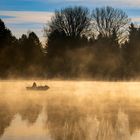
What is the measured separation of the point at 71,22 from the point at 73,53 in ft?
27.3

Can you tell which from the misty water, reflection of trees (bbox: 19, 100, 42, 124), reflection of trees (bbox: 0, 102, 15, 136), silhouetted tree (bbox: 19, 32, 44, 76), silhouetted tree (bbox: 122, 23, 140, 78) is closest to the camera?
the misty water

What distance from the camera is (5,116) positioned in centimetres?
2089

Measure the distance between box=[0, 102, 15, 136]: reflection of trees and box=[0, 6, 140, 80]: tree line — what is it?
A: 121 feet

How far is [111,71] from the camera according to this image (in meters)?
64.2

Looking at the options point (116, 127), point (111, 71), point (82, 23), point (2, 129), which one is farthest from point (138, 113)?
point (82, 23)

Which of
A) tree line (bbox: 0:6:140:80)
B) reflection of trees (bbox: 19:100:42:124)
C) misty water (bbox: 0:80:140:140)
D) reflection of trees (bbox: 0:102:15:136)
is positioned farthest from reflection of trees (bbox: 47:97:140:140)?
tree line (bbox: 0:6:140:80)

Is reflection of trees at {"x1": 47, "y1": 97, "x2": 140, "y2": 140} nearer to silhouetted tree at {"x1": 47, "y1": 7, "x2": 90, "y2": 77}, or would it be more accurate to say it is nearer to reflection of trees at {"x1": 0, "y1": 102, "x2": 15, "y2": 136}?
reflection of trees at {"x1": 0, "y1": 102, "x2": 15, "y2": 136}

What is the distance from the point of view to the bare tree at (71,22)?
76.5m

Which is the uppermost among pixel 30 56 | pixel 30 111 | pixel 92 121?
pixel 30 56

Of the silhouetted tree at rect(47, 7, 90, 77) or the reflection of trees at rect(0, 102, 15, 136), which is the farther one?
the silhouetted tree at rect(47, 7, 90, 77)

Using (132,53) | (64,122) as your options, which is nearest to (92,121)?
(64,122)

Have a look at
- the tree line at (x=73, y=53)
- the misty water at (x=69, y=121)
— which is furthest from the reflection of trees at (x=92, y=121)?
the tree line at (x=73, y=53)

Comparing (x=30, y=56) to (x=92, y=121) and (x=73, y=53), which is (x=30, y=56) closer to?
(x=73, y=53)

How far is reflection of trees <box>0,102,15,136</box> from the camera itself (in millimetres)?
18044
